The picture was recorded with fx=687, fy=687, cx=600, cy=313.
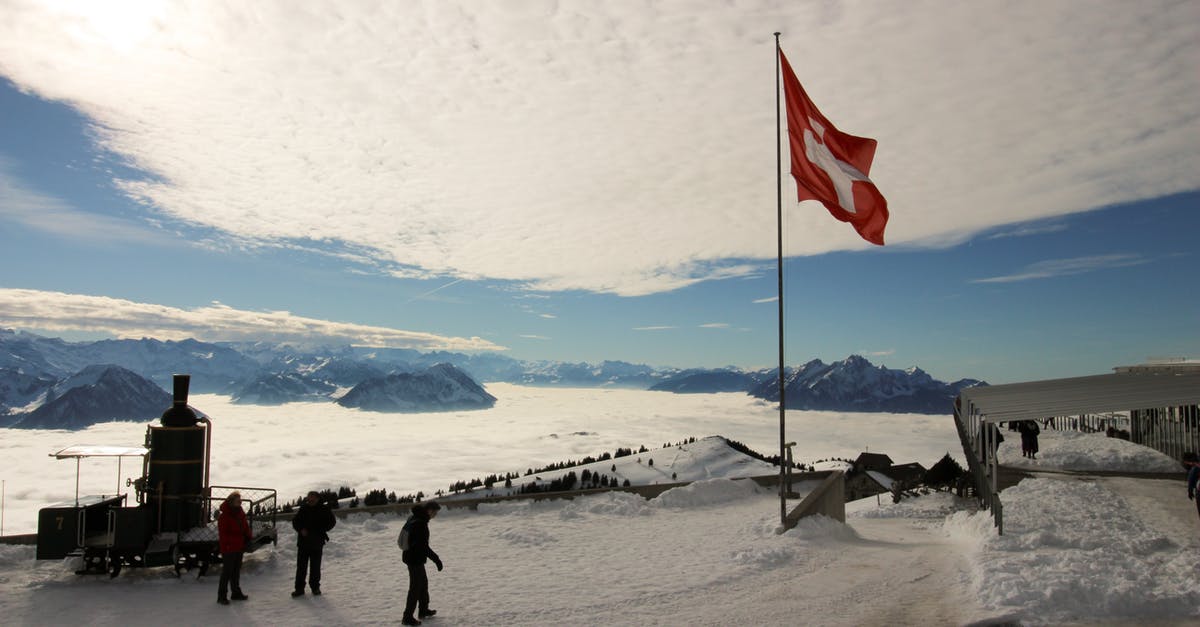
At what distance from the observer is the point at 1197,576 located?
10633mm

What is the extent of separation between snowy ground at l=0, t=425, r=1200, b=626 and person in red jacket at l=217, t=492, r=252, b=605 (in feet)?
0.90

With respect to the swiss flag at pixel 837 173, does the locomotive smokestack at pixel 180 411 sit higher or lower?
lower

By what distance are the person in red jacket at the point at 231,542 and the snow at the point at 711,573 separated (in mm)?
287

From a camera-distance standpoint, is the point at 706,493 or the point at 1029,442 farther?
the point at 1029,442

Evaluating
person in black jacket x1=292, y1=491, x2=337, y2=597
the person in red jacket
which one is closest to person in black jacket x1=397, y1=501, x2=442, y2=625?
person in black jacket x1=292, y1=491, x2=337, y2=597

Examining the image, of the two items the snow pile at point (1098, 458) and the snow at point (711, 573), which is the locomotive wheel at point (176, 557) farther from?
the snow pile at point (1098, 458)

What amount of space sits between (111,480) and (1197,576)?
227014 mm

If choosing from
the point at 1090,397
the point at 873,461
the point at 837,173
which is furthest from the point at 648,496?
the point at 873,461

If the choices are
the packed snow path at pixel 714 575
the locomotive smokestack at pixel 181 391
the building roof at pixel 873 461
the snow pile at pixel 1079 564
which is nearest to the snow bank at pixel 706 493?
the packed snow path at pixel 714 575

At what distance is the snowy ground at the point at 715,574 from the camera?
9.88m

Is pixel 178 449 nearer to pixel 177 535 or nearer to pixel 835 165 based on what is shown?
pixel 177 535

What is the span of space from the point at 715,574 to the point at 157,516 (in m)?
10.3

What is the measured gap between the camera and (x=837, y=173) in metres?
15.4

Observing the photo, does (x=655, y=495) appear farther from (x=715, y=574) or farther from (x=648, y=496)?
(x=715, y=574)
